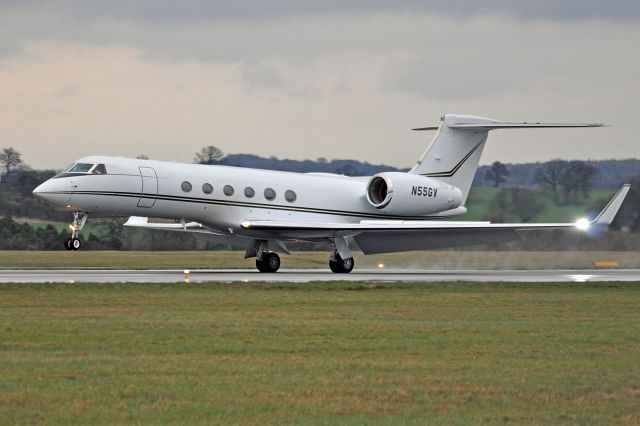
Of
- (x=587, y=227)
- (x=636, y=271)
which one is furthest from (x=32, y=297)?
(x=636, y=271)

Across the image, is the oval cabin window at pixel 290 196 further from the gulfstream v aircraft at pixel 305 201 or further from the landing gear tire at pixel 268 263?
the landing gear tire at pixel 268 263

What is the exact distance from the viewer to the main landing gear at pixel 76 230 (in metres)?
32.0

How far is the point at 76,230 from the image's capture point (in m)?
33.1

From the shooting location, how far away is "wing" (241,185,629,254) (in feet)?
115

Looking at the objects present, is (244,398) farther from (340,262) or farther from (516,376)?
(340,262)

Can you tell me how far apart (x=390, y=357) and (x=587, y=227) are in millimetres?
22254

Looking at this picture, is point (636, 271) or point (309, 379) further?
point (636, 271)

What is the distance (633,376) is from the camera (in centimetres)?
1277

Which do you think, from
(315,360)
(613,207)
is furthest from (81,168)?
(315,360)

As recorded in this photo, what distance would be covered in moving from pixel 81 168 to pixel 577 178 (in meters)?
21.3

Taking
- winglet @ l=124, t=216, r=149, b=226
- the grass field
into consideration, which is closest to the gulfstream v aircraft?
winglet @ l=124, t=216, r=149, b=226

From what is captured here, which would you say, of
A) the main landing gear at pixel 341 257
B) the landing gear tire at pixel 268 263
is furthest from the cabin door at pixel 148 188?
the main landing gear at pixel 341 257

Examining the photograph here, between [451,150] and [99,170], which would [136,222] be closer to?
[99,170]

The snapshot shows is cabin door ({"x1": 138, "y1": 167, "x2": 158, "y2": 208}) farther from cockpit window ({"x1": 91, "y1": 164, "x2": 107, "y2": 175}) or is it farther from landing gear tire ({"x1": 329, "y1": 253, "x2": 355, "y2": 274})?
landing gear tire ({"x1": 329, "y1": 253, "x2": 355, "y2": 274})
